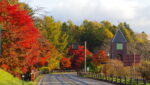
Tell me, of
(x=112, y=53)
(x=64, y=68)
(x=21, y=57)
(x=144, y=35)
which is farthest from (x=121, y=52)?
(x=21, y=57)

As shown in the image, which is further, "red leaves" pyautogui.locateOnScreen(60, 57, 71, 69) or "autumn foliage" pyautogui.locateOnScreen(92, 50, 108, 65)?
"red leaves" pyautogui.locateOnScreen(60, 57, 71, 69)

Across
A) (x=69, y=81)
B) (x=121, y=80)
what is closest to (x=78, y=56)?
(x=69, y=81)

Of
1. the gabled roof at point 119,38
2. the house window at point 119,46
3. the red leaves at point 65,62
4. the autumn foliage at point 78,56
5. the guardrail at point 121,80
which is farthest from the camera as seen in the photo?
the red leaves at point 65,62

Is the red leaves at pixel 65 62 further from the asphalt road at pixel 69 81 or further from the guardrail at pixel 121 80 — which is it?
the asphalt road at pixel 69 81

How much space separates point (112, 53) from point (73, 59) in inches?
940

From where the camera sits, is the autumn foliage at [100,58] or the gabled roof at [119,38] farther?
the gabled roof at [119,38]

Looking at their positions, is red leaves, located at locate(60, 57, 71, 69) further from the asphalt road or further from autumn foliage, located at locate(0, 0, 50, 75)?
autumn foliage, located at locate(0, 0, 50, 75)

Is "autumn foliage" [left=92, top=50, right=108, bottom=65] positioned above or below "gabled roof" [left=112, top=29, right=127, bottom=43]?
below

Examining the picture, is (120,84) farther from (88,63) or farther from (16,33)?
(88,63)

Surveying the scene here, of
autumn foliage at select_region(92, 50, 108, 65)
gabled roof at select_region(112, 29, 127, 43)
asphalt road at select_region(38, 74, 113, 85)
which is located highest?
gabled roof at select_region(112, 29, 127, 43)

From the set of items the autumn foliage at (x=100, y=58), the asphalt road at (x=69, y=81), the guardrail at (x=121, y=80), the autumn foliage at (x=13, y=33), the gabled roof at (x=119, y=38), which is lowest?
the asphalt road at (x=69, y=81)

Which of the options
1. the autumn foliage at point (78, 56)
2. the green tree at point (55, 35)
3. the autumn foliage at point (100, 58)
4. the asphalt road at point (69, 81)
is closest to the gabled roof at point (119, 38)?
the autumn foliage at point (78, 56)

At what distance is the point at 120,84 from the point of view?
39.5 meters

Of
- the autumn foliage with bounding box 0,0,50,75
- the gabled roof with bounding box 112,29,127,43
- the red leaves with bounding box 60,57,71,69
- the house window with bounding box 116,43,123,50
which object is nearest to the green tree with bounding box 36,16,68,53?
the red leaves with bounding box 60,57,71,69
